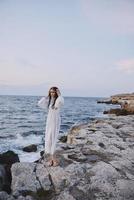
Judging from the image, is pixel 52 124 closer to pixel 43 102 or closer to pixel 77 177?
pixel 43 102

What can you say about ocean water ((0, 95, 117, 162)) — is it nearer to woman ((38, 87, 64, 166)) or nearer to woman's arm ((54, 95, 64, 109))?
woman ((38, 87, 64, 166))

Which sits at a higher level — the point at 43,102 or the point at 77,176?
the point at 43,102

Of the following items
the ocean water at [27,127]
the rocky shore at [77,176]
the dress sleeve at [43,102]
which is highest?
the dress sleeve at [43,102]

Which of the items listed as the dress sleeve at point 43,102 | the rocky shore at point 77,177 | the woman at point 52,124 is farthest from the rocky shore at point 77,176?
the dress sleeve at point 43,102

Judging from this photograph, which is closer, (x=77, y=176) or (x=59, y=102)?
(x=77, y=176)

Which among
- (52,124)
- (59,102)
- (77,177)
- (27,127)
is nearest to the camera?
(77,177)

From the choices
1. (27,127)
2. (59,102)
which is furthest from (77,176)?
(27,127)

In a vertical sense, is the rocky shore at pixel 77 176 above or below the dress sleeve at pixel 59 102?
below

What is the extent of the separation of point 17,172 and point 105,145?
395 centimetres

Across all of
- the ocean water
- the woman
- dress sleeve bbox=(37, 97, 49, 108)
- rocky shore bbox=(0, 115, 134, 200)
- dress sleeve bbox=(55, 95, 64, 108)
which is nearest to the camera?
rocky shore bbox=(0, 115, 134, 200)

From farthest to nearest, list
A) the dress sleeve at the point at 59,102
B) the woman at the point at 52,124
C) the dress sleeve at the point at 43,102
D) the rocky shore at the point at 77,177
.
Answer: the dress sleeve at the point at 43,102 < the woman at the point at 52,124 < the dress sleeve at the point at 59,102 < the rocky shore at the point at 77,177

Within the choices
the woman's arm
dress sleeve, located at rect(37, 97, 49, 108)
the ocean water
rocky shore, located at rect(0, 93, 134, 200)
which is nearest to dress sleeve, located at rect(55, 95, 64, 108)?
the woman's arm

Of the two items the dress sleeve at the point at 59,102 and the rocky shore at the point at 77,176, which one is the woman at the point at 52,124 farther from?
the rocky shore at the point at 77,176

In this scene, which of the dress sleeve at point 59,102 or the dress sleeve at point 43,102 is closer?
the dress sleeve at point 59,102
